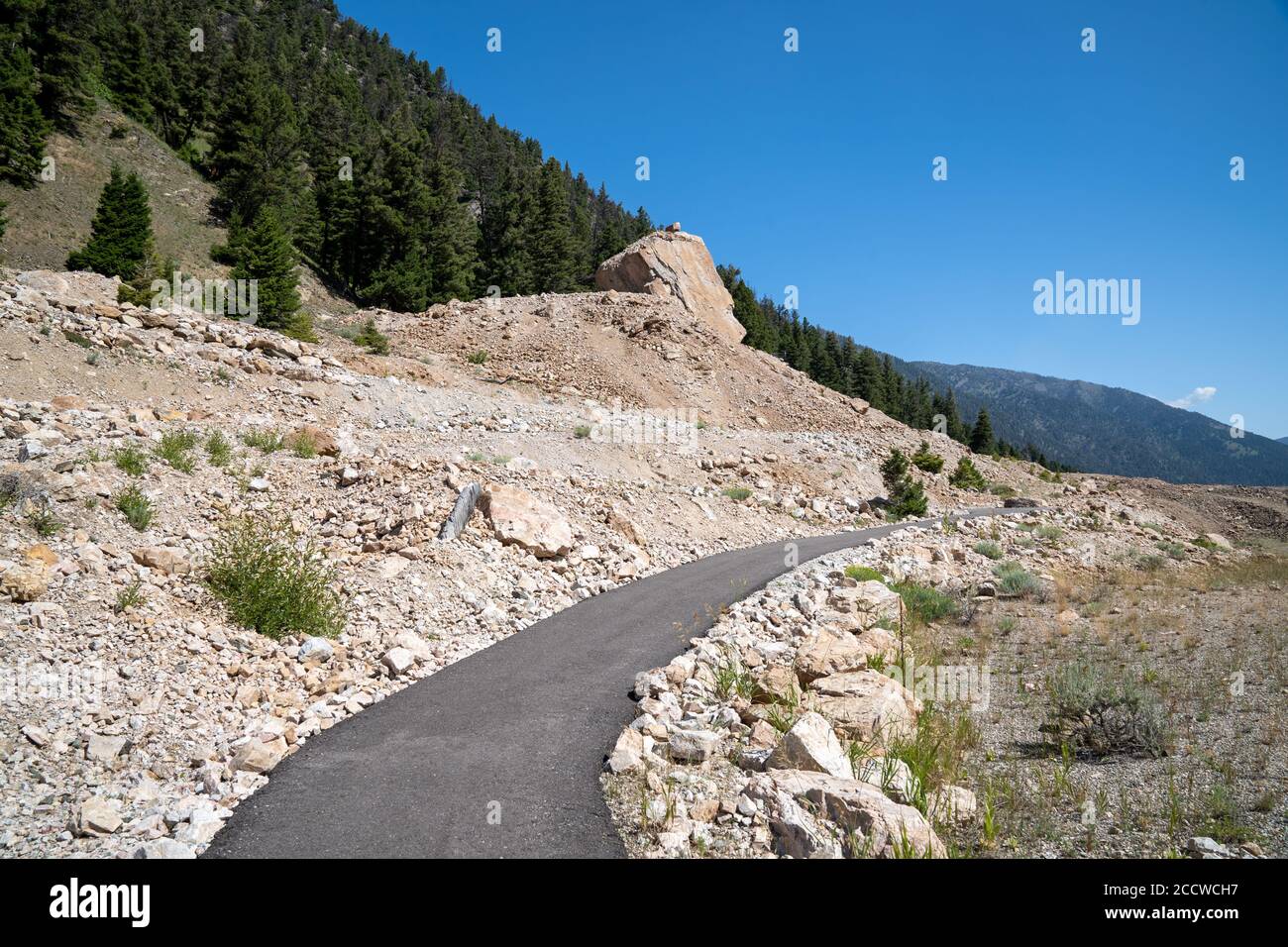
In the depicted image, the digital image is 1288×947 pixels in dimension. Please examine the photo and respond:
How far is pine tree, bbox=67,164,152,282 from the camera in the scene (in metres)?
22.5

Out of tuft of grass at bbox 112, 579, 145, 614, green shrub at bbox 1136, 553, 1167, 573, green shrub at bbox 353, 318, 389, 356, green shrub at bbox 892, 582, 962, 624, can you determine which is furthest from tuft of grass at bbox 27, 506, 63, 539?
green shrub at bbox 1136, 553, 1167, 573

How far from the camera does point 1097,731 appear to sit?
237 inches

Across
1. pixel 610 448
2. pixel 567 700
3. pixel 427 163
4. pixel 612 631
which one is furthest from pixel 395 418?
pixel 427 163

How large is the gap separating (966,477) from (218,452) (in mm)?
32770

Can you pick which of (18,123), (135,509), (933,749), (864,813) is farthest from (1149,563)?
(18,123)

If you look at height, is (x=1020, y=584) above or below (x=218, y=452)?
below

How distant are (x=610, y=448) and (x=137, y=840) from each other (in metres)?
17.4

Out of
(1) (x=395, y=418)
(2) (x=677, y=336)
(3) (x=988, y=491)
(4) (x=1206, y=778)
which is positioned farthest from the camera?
(2) (x=677, y=336)

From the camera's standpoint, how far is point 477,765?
5508mm

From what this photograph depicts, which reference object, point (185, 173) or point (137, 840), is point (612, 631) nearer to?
point (137, 840)

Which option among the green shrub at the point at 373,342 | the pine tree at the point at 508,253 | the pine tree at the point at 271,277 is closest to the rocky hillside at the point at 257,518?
the green shrub at the point at 373,342

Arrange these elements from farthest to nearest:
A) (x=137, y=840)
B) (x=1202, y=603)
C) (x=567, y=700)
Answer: (x=1202, y=603) < (x=567, y=700) < (x=137, y=840)

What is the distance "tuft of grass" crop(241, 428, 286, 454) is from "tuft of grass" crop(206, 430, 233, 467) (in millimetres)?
746

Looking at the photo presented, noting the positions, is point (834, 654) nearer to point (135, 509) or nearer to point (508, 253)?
point (135, 509)
